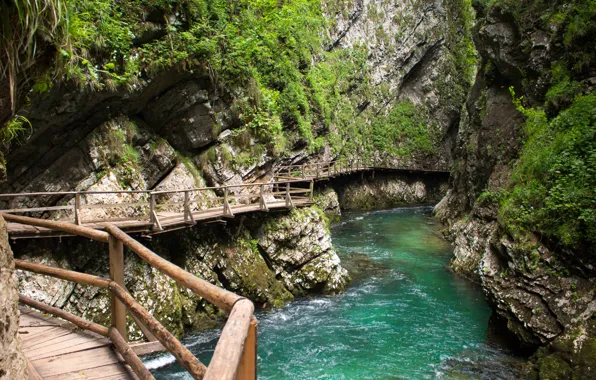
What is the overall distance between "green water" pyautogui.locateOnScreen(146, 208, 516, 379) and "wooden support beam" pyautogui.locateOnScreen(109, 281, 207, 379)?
6420mm

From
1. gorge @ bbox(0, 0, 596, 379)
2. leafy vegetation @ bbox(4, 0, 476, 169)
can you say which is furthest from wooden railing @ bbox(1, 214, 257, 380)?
leafy vegetation @ bbox(4, 0, 476, 169)

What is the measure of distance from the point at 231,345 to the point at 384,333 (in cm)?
985

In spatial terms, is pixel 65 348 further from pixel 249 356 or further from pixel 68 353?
pixel 249 356

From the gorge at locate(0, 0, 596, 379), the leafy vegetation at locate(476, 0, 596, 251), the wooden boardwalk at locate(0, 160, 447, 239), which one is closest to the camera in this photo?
the gorge at locate(0, 0, 596, 379)

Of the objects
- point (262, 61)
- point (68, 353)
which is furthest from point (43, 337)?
point (262, 61)

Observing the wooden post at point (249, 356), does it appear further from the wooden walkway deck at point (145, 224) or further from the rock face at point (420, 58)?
the rock face at point (420, 58)

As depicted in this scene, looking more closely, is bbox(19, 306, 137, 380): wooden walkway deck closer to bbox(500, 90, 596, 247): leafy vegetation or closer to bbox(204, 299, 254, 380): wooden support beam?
bbox(204, 299, 254, 380): wooden support beam

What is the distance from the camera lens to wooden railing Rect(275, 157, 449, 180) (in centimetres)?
2119

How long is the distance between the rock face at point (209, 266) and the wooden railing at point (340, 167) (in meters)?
3.92

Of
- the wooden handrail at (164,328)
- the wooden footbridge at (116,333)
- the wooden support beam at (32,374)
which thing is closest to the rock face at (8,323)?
the wooden support beam at (32,374)

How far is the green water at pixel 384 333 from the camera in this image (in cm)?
870

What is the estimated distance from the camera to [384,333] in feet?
34.4

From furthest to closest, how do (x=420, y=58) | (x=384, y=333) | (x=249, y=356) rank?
1. (x=420, y=58)
2. (x=384, y=333)
3. (x=249, y=356)

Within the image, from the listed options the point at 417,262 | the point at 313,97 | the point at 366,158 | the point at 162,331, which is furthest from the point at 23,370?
the point at 366,158
